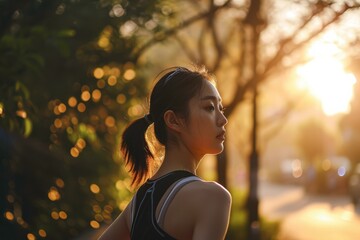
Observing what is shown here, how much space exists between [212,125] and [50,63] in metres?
9.22

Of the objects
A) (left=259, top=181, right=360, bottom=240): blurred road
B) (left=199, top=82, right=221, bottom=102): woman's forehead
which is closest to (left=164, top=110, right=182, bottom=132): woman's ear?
(left=199, top=82, right=221, bottom=102): woman's forehead

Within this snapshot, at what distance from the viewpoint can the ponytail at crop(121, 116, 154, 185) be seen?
3.02 m

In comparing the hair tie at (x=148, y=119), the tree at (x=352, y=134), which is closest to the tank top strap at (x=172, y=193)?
the hair tie at (x=148, y=119)

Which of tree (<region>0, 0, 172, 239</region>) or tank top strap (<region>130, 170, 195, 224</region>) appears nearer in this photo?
tank top strap (<region>130, 170, 195, 224</region>)

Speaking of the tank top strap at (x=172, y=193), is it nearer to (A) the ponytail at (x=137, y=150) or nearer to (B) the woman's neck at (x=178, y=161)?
(B) the woman's neck at (x=178, y=161)

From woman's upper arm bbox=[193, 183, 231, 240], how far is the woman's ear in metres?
0.32

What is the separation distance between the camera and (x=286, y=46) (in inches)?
617

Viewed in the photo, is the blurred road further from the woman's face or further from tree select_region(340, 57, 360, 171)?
the woman's face

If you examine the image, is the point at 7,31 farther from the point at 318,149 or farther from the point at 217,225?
the point at 318,149

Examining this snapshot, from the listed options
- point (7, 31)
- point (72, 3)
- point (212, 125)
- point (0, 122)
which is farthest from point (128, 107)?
point (212, 125)

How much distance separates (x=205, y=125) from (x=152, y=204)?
315 millimetres

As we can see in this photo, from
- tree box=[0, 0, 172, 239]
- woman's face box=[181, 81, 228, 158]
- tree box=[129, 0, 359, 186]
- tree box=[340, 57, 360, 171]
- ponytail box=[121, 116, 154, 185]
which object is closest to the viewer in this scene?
woman's face box=[181, 81, 228, 158]

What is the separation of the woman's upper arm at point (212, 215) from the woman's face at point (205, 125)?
24cm

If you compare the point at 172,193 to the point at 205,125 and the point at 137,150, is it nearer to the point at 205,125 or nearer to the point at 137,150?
the point at 205,125
